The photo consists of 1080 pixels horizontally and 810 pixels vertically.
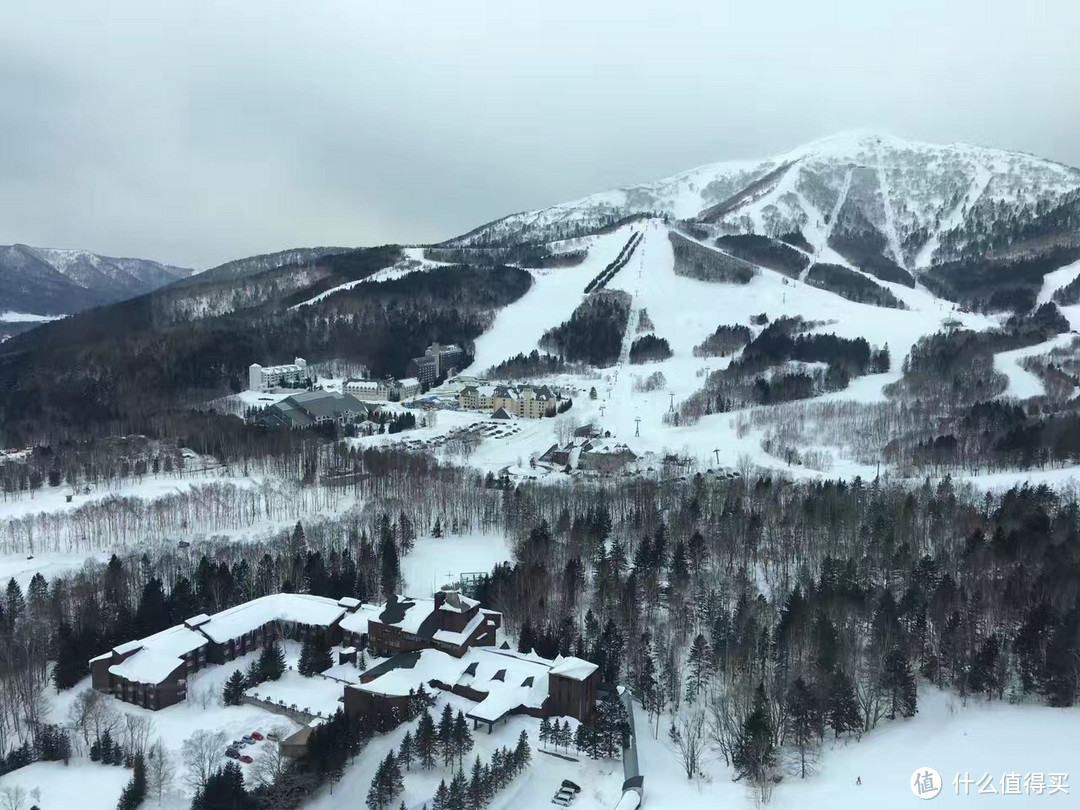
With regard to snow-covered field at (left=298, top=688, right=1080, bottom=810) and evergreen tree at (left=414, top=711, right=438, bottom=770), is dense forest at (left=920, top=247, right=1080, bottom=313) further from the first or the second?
evergreen tree at (left=414, top=711, right=438, bottom=770)

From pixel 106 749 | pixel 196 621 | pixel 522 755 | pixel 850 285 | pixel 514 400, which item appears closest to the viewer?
pixel 522 755

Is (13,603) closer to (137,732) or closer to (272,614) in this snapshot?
(272,614)

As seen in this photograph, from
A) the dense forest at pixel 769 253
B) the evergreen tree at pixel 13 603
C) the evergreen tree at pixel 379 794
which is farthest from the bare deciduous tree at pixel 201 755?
the dense forest at pixel 769 253

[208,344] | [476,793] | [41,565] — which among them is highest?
[208,344]

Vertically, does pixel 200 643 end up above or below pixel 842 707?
above

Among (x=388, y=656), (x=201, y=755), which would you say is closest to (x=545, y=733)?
(x=388, y=656)

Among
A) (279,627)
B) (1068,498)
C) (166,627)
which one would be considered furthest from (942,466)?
(166,627)

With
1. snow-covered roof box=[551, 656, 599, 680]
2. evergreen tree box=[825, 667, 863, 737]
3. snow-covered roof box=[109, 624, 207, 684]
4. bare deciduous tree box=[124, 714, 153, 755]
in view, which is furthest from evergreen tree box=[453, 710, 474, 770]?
evergreen tree box=[825, 667, 863, 737]
